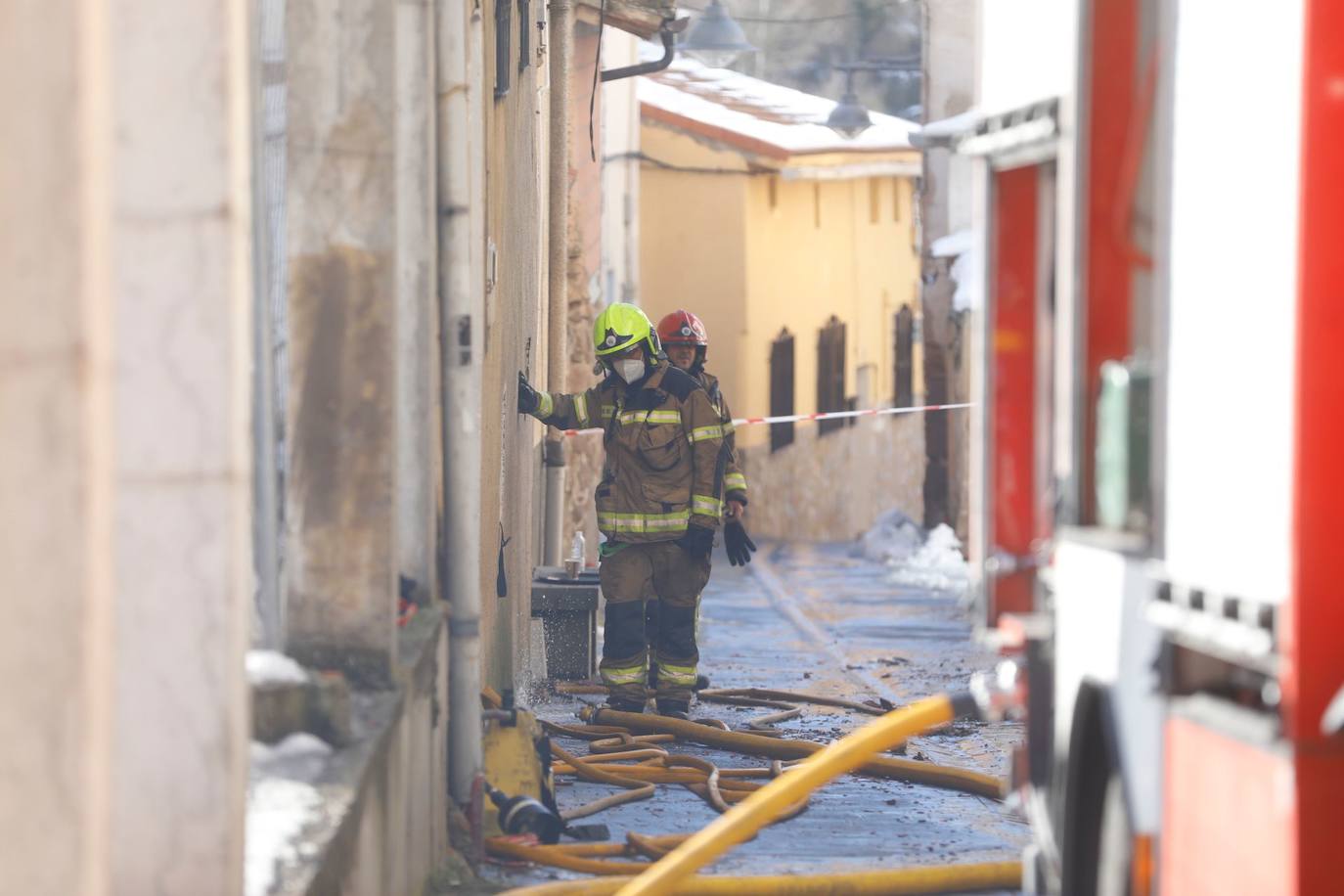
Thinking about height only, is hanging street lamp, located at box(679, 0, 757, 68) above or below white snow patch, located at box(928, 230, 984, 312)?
above

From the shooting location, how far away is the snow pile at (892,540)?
21.0 meters

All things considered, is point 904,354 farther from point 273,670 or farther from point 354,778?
point 354,778

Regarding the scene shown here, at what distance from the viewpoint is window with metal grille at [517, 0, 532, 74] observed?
31.8 feet

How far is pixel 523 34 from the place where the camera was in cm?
992

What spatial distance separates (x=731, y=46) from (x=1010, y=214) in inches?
747

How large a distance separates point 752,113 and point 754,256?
327cm

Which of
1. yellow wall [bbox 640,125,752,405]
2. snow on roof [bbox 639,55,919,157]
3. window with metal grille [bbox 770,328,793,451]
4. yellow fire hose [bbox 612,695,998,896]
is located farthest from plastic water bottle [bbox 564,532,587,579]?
window with metal grille [bbox 770,328,793,451]

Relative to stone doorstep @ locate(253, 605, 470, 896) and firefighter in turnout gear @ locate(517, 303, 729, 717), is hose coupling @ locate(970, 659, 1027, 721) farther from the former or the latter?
firefighter in turnout gear @ locate(517, 303, 729, 717)

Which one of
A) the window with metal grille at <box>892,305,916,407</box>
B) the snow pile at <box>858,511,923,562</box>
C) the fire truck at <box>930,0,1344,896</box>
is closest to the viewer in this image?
the fire truck at <box>930,0,1344,896</box>

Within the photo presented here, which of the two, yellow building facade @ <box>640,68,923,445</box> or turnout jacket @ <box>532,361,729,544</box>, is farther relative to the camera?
yellow building facade @ <box>640,68,923,445</box>

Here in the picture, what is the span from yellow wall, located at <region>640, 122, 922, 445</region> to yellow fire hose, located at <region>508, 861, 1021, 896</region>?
20126 millimetres

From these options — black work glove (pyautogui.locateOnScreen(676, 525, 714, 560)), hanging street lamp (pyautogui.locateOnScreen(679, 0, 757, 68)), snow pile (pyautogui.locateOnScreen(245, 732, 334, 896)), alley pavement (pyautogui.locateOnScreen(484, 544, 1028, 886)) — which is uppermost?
hanging street lamp (pyautogui.locateOnScreen(679, 0, 757, 68))

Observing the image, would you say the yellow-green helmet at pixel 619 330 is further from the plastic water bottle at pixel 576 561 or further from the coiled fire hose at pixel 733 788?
the coiled fire hose at pixel 733 788

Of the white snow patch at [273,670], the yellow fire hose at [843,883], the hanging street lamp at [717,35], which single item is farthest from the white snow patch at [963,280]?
the white snow patch at [273,670]
